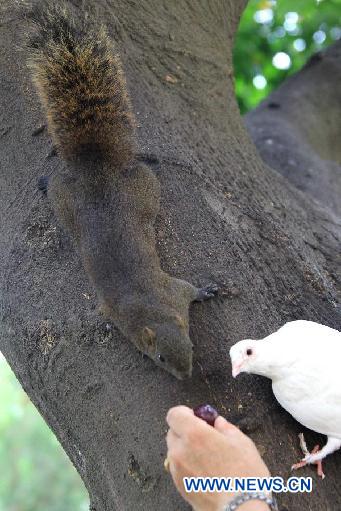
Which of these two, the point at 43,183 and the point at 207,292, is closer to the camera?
the point at 207,292

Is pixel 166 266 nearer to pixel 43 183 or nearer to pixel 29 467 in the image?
pixel 43 183

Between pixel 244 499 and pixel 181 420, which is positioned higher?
pixel 181 420

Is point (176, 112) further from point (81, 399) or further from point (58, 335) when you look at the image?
point (81, 399)

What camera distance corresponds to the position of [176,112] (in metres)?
2.18

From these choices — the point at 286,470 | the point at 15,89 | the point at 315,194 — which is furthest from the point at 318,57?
the point at 286,470

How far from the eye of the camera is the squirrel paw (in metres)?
1.70

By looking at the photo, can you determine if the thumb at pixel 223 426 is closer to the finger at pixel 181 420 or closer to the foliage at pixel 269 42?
the finger at pixel 181 420

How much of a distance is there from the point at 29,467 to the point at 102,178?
10.9m

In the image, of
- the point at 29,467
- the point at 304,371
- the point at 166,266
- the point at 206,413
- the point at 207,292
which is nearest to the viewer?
the point at 206,413

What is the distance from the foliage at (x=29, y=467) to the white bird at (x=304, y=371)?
32.3 feet

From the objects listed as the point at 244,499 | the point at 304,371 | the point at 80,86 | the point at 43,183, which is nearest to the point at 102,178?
Result: the point at 43,183

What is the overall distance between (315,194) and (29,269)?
68.8 inches

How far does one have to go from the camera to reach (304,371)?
5.11ft

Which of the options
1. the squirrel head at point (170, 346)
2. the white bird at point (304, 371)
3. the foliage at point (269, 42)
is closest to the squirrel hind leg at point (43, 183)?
the squirrel head at point (170, 346)
